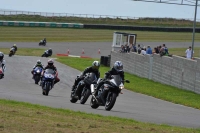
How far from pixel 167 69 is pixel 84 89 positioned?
13967mm

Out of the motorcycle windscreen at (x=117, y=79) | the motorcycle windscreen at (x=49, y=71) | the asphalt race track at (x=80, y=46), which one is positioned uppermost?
the motorcycle windscreen at (x=117, y=79)

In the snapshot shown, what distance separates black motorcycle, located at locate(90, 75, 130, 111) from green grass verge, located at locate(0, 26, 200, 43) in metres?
56.0

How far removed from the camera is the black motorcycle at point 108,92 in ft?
54.8

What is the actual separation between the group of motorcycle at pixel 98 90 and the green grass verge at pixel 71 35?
5435 cm

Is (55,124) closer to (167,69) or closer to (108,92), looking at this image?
(108,92)

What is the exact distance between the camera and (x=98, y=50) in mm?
66688

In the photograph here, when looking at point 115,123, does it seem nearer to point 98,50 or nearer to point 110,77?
point 110,77

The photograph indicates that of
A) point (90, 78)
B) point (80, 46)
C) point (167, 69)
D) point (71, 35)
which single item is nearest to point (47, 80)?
point (90, 78)

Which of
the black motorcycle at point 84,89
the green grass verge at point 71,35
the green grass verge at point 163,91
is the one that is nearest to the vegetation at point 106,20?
the green grass verge at point 71,35

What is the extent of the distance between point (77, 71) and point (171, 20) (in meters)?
72.7

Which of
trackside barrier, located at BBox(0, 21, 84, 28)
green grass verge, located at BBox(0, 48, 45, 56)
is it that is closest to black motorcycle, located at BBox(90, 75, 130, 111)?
green grass verge, located at BBox(0, 48, 45, 56)

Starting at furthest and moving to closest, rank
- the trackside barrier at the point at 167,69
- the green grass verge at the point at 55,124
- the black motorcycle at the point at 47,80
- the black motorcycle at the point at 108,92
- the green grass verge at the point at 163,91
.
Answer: the trackside barrier at the point at 167,69
the green grass verge at the point at 163,91
the black motorcycle at the point at 47,80
the black motorcycle at the point at 108,92
the green grass verge at the point at 55,124

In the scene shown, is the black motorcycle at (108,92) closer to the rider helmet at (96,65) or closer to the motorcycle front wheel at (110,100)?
the motorcycle front wheel at (110,100)

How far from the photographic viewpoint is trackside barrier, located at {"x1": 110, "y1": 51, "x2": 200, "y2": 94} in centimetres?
2899
